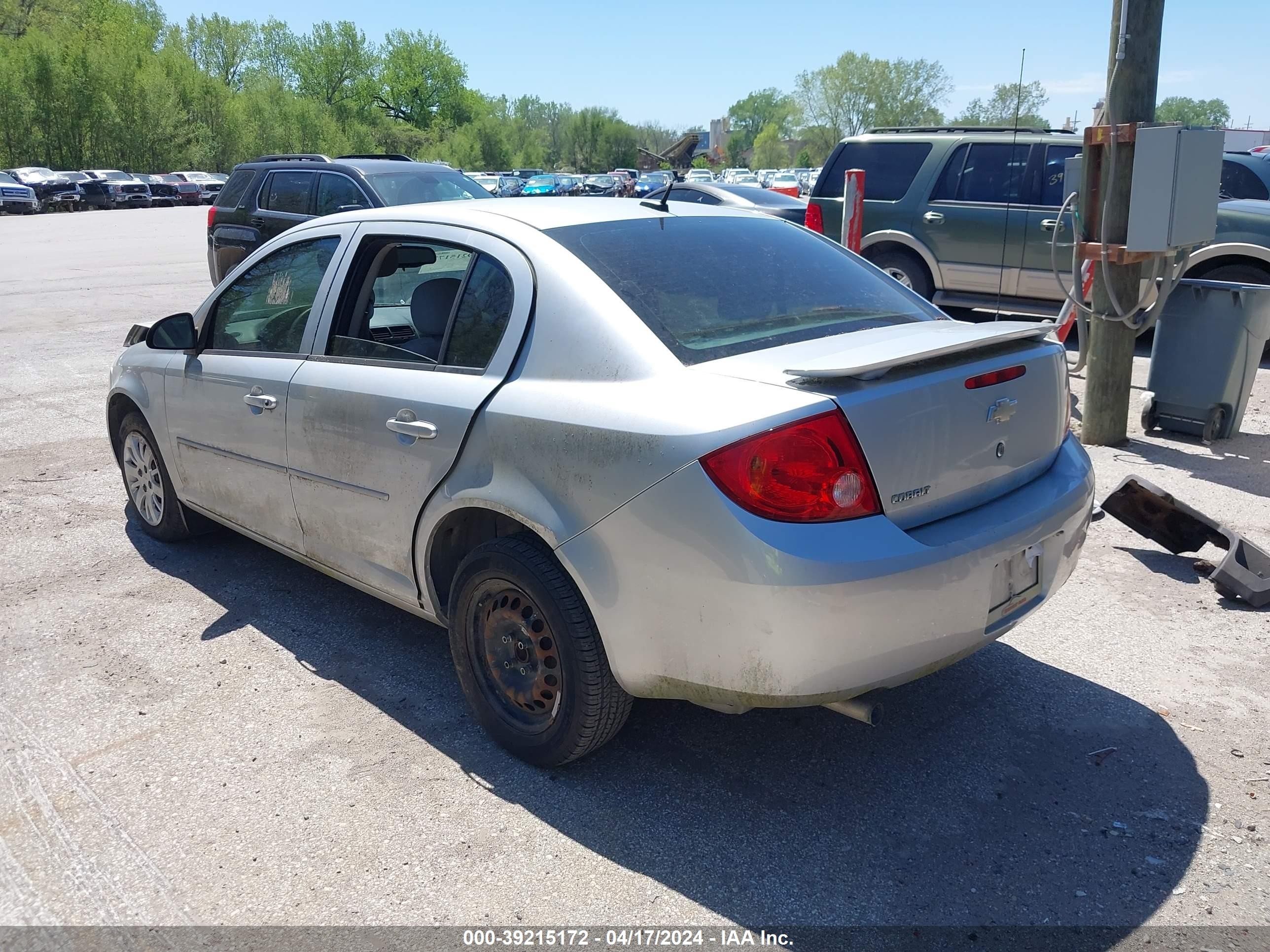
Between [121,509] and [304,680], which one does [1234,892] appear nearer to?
[304,680]

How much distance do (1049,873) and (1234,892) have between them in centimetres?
44

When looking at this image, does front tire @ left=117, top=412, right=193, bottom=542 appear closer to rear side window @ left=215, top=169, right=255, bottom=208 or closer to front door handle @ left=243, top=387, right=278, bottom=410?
front door handle @ left=243, top=387, right=278, bottom=410

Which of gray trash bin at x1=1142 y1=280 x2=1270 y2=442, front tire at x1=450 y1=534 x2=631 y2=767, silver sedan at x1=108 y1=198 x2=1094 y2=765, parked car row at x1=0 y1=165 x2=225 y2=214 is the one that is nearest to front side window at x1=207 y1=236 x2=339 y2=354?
silver sedan at x1=108 y1=198 x2=1094 y2=765

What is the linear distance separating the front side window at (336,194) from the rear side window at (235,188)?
1.60m

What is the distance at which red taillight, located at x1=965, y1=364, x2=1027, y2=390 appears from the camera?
9.86 ft

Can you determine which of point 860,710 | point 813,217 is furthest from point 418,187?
point 860,710

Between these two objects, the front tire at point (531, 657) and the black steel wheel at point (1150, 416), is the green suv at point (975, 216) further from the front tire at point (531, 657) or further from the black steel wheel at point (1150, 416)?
the front tire at point (531, 657)

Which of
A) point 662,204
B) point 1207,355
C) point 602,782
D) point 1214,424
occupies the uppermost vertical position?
point 662,204

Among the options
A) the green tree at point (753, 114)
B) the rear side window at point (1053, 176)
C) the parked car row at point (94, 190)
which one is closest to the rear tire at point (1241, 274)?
the rear side window at point (1053, 176)

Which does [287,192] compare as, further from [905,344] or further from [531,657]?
[905,344]

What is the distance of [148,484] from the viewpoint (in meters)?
5.31

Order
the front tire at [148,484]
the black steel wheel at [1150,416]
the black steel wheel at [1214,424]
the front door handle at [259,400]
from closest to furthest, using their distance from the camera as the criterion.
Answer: the front door handle at [259,400]
the front tire at [148,484]
the black steel wheel at [1214,424]
the black steel wheel at [1150,416]

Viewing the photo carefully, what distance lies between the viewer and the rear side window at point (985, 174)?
1039cm

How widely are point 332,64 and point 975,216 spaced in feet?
355
